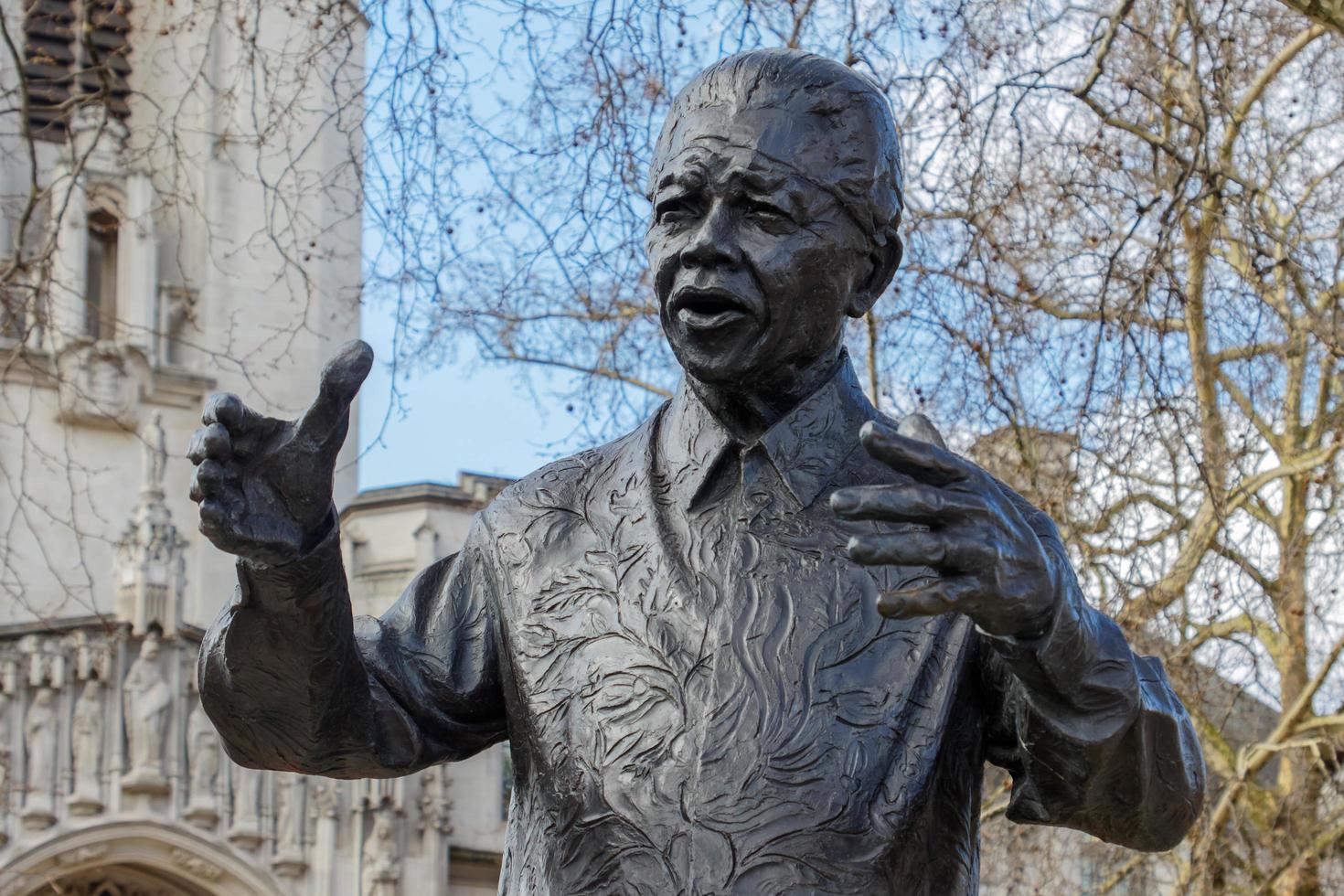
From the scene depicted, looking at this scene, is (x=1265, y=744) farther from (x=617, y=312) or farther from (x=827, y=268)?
(x=827, y=268)

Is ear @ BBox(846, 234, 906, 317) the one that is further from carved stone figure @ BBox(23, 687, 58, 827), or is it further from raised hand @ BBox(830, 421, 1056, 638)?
carved stone figure @ BBox(23, 687, 58, 827)

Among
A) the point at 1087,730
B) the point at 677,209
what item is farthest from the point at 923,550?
the point at 677,209

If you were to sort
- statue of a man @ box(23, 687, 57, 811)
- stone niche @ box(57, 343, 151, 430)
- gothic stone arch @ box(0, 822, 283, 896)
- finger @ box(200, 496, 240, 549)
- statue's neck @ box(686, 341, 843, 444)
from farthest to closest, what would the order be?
stone niche @ box(57, 343, 151, 430) → statue of a man @ box(23, 687, 57, 811) → gothic stone arch @ box(0, 822, 283, 896) → statue's neck @ box(686, 341, 843, 444) → finger @ box(200, 496, 240, 549)

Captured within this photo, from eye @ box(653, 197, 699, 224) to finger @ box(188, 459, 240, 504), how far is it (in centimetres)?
65

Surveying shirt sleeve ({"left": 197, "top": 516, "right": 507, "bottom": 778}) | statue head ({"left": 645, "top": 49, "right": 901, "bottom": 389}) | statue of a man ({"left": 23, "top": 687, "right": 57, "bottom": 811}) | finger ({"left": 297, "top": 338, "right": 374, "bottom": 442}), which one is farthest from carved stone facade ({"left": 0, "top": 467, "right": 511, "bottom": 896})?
finger ({"left": 297, "top": 338, "right": 374, "bottom": 442})

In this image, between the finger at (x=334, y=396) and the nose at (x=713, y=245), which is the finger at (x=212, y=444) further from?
the nose at (x=713, y=245)

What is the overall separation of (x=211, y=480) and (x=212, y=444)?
0.13 feet

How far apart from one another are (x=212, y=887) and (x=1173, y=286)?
51.7ft

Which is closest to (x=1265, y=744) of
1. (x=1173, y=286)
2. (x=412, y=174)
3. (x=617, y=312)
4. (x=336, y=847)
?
(x=617, y=312)

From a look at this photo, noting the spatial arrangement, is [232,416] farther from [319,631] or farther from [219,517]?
[319,631]

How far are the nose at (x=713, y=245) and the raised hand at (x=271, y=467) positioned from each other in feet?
1.38

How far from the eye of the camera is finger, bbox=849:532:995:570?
8.95 ft

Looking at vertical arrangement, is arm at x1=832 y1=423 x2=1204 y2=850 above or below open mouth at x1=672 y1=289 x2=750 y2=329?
below

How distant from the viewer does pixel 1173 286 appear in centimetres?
828
